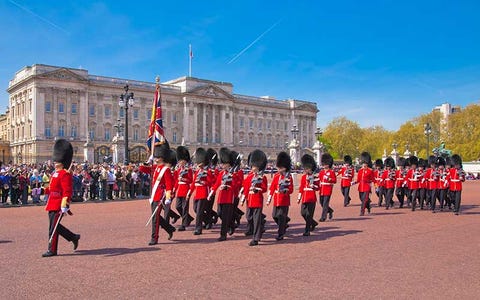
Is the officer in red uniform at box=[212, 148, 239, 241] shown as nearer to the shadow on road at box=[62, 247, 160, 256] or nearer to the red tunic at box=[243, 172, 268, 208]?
the red tunic at box=[243, 172, 268, 208]

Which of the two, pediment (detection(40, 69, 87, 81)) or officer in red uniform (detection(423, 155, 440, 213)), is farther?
pediment (detection(40, 69, 87, 81))

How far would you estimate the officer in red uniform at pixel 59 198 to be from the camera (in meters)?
8.20

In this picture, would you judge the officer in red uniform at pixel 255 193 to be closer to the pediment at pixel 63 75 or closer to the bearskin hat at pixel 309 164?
the bearskin hat at pixel 309 164

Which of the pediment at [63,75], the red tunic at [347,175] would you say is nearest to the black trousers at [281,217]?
the red tunic at [347,175]

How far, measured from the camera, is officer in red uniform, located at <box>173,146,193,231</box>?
11.4 m

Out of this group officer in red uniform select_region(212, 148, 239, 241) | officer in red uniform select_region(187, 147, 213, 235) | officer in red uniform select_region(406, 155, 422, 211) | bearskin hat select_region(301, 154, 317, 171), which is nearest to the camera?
officer in red uniform select_region(212, 148, 239, 241)

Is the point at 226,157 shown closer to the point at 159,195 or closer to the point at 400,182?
the point at 159,195

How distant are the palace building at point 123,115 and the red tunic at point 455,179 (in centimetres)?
3970

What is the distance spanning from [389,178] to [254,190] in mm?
8125

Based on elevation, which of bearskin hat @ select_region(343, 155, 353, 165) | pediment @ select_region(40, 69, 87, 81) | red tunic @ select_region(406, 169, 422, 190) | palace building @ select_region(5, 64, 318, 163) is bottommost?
red tunic @ select_region(406, 169, 422, 190)

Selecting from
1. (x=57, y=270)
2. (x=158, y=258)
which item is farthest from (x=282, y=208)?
(x=57, y=270)

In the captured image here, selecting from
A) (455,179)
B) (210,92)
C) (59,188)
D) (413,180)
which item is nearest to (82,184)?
(59,188)

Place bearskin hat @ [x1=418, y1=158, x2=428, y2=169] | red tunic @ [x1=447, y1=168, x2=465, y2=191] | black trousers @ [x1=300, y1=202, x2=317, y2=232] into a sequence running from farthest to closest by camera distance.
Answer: bearskin hat @ [x1=418, y1=158, x2=428, y2=169], red tunic @ [x1=447, y1=168, x2=465, y2=191], black trousers @ [x1=300, y1=202, x2=317, y2=232]

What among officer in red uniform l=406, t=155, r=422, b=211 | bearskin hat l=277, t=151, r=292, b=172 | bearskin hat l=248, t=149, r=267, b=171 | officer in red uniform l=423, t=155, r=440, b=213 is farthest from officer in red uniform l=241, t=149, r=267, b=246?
officer in red uniform l=423, t=155, r=440, b=213
